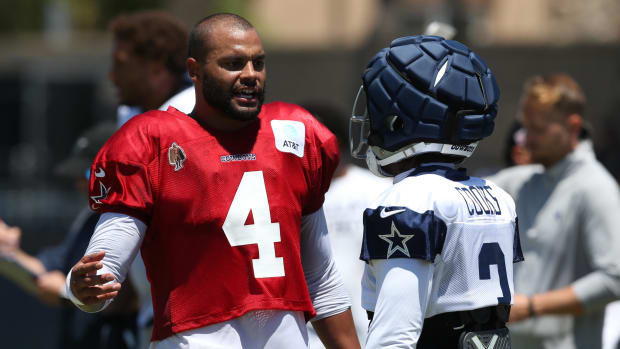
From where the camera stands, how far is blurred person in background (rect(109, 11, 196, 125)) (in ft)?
14.8

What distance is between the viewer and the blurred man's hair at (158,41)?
4.53 meters

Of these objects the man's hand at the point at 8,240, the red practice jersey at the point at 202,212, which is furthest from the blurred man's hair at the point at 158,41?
the red practice jersey at the point at 202,212

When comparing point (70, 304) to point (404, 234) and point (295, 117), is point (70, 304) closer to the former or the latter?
point (295, 117)

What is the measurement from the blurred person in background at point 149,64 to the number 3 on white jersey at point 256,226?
138 cm

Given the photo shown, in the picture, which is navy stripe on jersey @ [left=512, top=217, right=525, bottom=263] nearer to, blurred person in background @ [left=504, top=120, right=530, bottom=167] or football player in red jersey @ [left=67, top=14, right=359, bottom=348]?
football player in red jersey @ [left=67, top=14, right=359, bottom=348]

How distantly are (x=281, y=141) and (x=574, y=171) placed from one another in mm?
2040

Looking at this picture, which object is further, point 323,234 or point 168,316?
point 323,234

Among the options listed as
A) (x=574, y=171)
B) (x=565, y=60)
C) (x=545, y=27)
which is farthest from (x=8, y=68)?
(x=574, y=171)

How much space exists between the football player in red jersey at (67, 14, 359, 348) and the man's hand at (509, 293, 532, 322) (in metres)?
1.45

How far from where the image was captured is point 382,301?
278 centimetres

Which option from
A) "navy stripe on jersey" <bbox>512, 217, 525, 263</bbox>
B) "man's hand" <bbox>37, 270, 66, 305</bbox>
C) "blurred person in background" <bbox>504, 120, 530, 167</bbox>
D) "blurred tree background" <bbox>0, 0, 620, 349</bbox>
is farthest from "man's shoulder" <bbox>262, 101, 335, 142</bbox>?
"blurred tree background" <bbox>0, 0, 620, 349</bbox>

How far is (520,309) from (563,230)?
0.51m

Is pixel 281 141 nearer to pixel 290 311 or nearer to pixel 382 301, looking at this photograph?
Result: pixel 290 311

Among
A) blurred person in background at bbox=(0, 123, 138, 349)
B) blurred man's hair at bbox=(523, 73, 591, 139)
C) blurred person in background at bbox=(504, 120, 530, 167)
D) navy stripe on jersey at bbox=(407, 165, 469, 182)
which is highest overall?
navy stripe on jersey at bbox=(407, 165, 469, 182)
